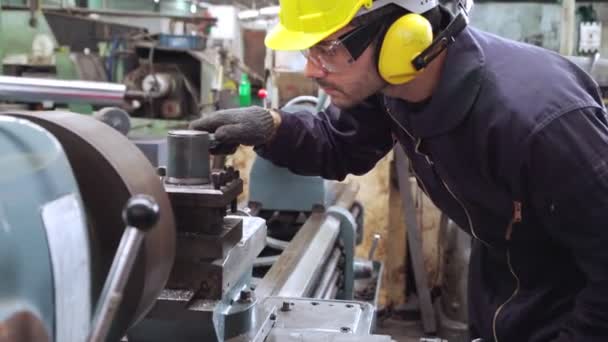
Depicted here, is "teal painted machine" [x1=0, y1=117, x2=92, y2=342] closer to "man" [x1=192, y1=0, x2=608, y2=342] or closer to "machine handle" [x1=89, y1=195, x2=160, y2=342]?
"machine handle" [x1=89, y1=195, x2=160, y2=342]

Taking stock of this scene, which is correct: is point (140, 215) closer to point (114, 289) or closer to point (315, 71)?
point (114, 289)

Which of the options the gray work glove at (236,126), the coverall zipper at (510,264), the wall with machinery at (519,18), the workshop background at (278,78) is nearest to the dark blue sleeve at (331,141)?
the gray work glove at (236,126)

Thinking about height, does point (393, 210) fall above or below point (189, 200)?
below

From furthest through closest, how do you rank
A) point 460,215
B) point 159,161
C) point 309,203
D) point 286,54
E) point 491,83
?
point 286,54
point 159,161
point 309,203
point 460,215
point 491,83

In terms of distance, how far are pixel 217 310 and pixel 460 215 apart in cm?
48

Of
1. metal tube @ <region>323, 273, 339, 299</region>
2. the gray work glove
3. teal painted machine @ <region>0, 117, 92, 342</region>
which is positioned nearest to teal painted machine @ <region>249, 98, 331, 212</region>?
metal tube @ <region>323, 273, 339, 299</region>

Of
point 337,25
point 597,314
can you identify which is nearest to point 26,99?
point 337,25

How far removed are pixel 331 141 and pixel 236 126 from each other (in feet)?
0.87

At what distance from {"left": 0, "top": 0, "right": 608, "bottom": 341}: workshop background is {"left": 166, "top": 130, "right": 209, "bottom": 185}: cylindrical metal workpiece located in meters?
1.24

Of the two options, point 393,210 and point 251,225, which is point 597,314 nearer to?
point 251,225

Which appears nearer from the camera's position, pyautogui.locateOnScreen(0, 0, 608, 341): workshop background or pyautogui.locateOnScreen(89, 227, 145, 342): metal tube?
pyautogui.locateOnScreen(89, 227, 145, 342): metal tube

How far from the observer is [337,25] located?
38.0 inches

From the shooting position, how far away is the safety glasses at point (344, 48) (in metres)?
0.97

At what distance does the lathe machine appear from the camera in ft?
1.63
